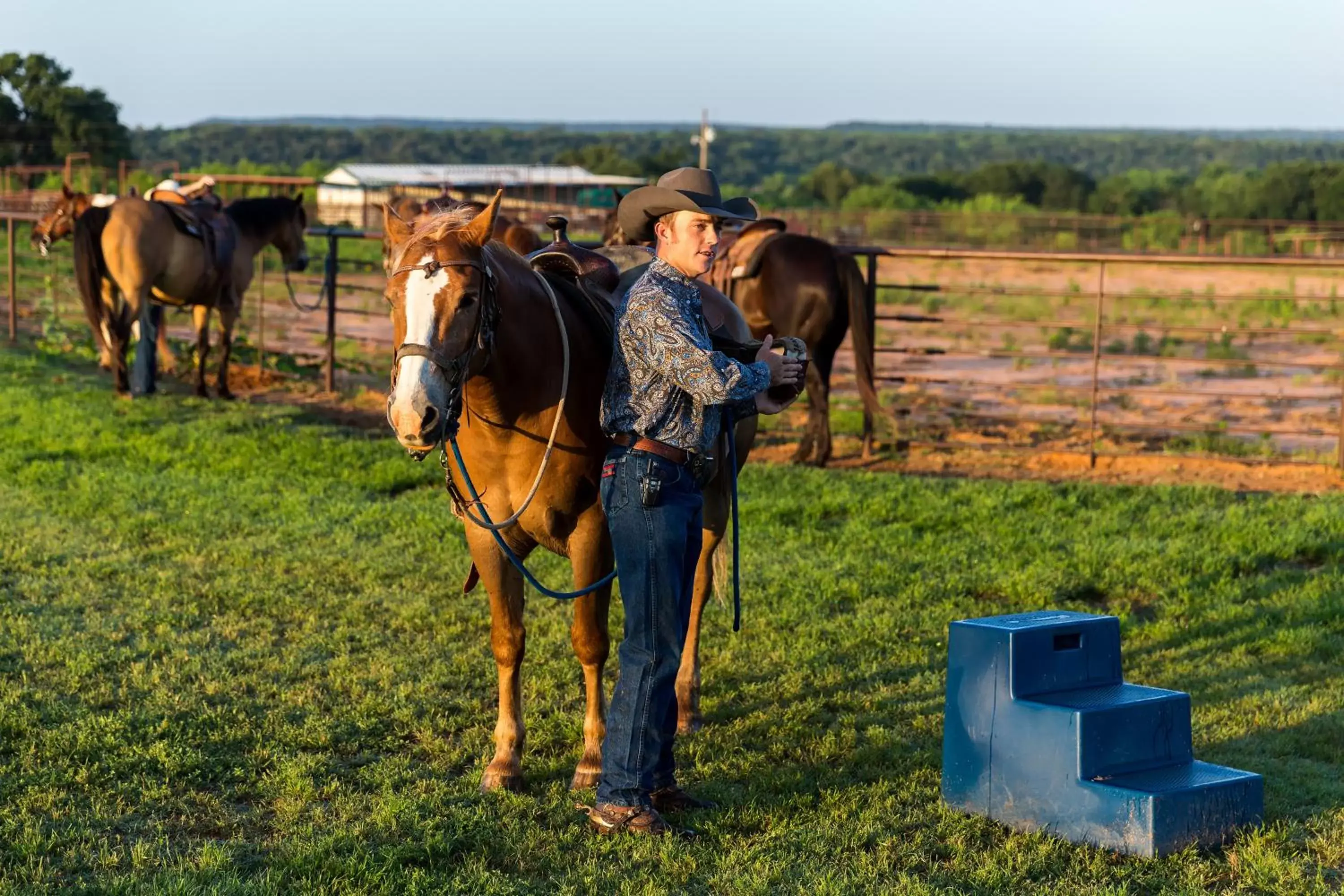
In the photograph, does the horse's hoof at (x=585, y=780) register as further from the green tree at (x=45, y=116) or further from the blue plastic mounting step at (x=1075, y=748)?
the green tree at (x=45, y=116)

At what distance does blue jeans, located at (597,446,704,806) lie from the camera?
425cm

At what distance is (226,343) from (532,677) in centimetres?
888

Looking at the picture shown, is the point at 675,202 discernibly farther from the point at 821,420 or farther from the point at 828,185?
the point at 828,185

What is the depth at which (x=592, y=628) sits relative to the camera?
4766mm

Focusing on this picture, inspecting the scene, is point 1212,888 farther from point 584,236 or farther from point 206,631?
point 584,236

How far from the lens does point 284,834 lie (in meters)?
4.34

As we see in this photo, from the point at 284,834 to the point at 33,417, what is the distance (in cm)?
867

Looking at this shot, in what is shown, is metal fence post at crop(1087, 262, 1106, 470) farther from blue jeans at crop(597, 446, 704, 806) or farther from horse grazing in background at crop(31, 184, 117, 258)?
horse grazing in background at crop(31, 184, 117, 258)

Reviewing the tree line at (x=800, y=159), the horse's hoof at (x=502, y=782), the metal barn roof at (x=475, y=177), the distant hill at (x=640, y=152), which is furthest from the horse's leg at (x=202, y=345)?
the distant hill at (x=640, y=152)

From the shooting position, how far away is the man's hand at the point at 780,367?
4.30 meters

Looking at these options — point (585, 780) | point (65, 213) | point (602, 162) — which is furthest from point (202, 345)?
point (602, 162)

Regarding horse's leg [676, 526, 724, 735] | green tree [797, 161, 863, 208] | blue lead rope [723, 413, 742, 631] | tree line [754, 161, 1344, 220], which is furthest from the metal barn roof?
blue lead rope [723, 413, 742, 631]

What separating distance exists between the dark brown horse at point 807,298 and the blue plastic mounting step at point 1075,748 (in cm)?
660

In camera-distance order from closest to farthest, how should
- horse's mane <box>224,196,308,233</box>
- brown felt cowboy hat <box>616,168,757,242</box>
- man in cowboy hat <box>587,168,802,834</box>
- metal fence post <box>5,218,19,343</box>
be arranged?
man in cowboy hat <box>587,168,802,834</box> → brown felt cowboy hat <box>616,168,757,242</box> → horse's mane <box>224,196,308,233</box> → metal fence post <box>5,218,19,343</box>
